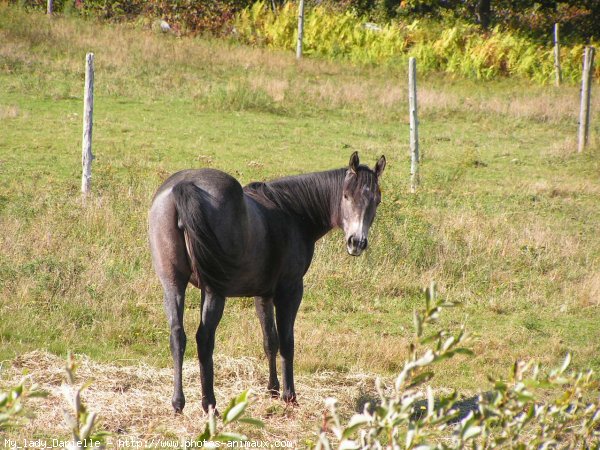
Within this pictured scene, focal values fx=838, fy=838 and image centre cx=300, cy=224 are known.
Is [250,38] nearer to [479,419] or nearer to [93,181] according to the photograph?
[93,181]

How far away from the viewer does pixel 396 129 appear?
1769cm

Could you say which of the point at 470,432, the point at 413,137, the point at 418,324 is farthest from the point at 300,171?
the point at 470,432

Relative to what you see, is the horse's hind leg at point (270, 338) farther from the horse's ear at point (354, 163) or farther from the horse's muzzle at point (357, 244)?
the horse's ear at point (354, 163)

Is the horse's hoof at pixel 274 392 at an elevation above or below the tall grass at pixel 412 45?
below

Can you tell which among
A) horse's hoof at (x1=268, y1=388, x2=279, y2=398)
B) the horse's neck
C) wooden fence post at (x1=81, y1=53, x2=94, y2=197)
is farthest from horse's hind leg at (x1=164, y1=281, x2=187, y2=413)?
wooden fence post at (x1=81, y1=53, x2=94, y2=197)

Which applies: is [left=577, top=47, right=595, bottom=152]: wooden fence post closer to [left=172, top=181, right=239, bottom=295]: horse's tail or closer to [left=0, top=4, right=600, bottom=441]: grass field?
[left=0, top=4, right=600, bottom=441]: grass field

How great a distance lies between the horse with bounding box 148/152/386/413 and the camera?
5273mm

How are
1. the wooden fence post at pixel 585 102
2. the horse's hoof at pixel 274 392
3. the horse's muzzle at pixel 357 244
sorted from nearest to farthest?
the horse's muzzle at pixel 357 244
the horse's hoof at pixel 274 392
the wooden fence post at pixel 585 102

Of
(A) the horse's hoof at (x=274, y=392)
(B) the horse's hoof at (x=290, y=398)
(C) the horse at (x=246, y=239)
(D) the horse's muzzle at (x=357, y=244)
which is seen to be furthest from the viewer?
(A) the horse's hoof at (x=274, y=392)

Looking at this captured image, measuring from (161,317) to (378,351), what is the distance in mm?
2030

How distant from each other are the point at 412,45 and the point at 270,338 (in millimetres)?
20874

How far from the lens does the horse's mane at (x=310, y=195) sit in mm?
6133

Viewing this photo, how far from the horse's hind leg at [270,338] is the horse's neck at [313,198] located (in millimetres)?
644

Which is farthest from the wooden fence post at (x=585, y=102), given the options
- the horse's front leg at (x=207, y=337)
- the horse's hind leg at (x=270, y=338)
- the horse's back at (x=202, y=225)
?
the horse's front leg at (x=207, y=337)
